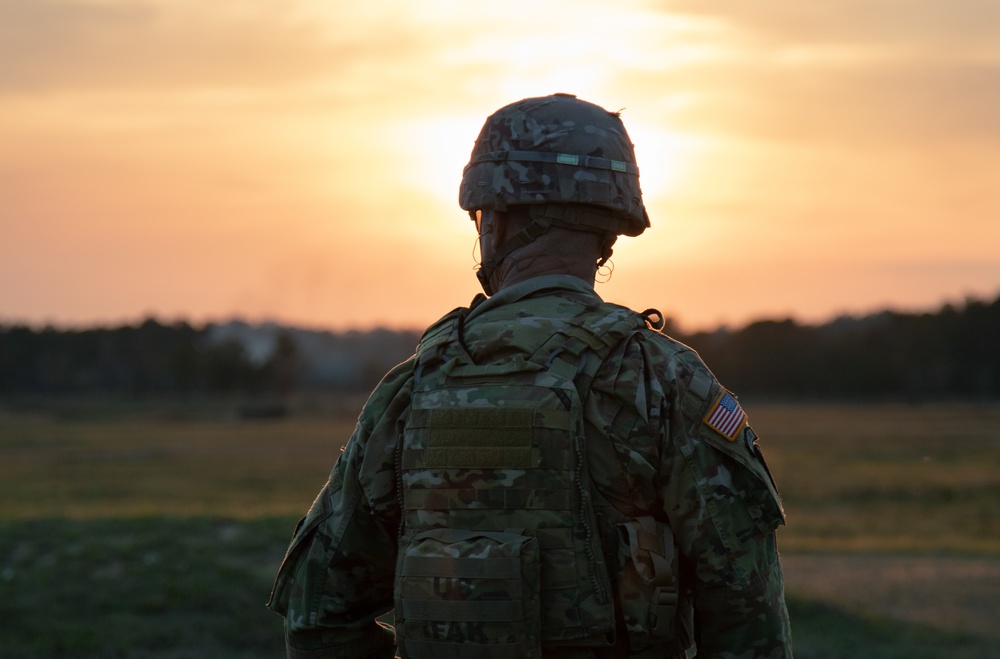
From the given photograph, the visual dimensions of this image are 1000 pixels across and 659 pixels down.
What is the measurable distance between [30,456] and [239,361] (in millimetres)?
57969

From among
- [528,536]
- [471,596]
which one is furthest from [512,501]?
[471,596]

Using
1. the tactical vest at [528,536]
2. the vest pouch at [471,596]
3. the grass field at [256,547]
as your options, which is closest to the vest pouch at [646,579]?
the tactical vest at [528,536]

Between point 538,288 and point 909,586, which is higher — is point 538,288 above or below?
above

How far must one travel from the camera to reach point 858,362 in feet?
321

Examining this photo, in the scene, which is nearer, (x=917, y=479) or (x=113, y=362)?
(x=917, y=479)

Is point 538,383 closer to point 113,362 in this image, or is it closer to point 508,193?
point 508,193

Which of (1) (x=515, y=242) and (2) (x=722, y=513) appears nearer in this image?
(2) (x=722, y=513)

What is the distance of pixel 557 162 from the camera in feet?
10.4

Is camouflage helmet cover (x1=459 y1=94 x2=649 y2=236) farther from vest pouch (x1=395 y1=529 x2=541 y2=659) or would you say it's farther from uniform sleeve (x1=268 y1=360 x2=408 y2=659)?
vest pouch (x1=395 y1=529 x2=541 y2=659)

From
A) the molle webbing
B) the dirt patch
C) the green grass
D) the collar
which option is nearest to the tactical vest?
the molle webbing

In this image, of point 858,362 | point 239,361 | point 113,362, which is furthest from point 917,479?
point 113,362

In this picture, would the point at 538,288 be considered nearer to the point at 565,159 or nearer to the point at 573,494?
the point at 565,159

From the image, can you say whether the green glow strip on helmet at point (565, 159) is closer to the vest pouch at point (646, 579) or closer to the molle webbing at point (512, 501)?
the molle webbing at point (512, 501)

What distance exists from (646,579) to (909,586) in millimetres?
9685
